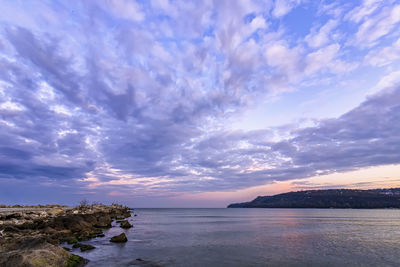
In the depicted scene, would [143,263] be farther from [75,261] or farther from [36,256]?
[36,256]

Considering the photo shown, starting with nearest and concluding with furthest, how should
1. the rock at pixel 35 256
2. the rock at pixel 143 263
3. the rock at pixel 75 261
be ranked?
the rock at pixel 35 256, the rock at pixel 75 261, the rock at pixel 143 263

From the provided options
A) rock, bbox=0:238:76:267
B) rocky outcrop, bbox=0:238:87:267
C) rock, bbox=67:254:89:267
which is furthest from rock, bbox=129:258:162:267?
rock, bbox=0:238:76:267

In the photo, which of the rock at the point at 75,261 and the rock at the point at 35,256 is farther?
the rock at the point at 75,261

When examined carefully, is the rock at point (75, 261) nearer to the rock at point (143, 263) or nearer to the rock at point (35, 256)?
the rock at point (35, 256)

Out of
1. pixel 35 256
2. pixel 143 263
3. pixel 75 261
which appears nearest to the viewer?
pixel 35 256

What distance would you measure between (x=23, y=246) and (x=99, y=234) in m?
25.3

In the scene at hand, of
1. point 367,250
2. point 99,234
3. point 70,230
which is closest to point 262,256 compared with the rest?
point 367,250

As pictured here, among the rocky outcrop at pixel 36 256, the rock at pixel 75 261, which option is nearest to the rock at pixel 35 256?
the rocky outcrop at pixel 36 256

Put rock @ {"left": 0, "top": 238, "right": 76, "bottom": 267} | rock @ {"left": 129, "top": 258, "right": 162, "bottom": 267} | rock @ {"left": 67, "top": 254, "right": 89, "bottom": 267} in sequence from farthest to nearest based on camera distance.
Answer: rock @ {"left": 129, "top": 258, "right": 162, "bottom": 267} < rock @ {"left": 67, "top": 254, "right": 89, "bottom": 267} < rock @ {"left": 0, "top": 238, "right": 76, "bottom": 267}

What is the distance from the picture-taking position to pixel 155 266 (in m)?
23.4

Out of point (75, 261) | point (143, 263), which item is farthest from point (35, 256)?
point (143, 263)

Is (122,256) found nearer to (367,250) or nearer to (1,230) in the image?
(1,230)

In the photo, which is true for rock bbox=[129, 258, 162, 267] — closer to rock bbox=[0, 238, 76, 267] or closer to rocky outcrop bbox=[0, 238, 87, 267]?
rocky outcrop bbox=[0, 238, 87, 267]

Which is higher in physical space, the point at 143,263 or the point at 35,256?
the point at 35,256
